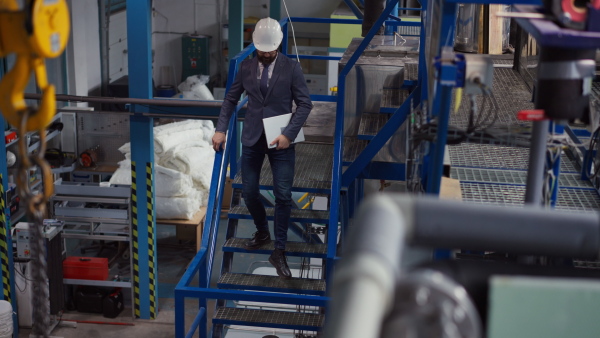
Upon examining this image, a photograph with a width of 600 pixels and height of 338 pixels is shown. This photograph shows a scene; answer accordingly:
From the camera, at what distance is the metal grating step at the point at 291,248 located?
290 inches

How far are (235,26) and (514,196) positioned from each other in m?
9.54

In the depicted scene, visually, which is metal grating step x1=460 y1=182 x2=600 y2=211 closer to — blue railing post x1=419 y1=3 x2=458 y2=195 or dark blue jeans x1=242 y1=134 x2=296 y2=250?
blue railing post x1=419 y1=3 x2=458 y2=195

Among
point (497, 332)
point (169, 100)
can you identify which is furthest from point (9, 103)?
point (169, 100)

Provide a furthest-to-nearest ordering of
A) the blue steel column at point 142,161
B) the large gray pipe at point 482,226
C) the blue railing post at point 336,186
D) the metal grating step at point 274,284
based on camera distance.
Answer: the blue steel column at point 142,161 < the metal grating step at point 274,284 < the blue railing post at point 336,186 < the large gray pipe at point 482,226

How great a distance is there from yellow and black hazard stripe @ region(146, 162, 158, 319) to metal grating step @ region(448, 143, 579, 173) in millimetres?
5407

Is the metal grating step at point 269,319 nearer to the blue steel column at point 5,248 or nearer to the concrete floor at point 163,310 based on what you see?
the concrete floor at point 163,310

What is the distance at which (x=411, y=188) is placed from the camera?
4.93m

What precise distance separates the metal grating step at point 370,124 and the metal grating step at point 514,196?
208 centimetres

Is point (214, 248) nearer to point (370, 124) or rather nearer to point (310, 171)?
point (310, 171)

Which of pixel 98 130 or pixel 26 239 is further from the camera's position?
pixel 98 130

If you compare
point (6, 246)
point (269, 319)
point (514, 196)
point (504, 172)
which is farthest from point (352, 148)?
point (6, 246)

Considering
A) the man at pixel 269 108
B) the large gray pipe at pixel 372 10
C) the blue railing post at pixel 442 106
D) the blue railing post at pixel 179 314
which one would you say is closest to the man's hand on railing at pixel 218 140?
the man at pixel 269 108

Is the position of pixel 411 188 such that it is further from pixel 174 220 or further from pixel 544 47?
pixel 174 220

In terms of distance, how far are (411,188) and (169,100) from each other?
17.7 feet
